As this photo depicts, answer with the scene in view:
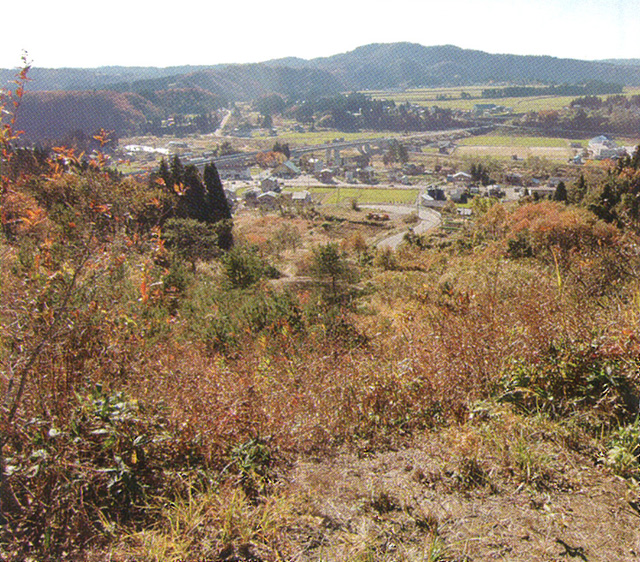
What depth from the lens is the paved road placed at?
26.8m

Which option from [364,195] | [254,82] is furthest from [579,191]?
[254,82]

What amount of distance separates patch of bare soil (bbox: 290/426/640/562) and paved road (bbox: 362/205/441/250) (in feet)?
76.6

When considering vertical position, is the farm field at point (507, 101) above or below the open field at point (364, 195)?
above

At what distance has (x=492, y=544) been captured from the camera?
165 centimetres

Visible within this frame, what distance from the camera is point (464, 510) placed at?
185 centimetres

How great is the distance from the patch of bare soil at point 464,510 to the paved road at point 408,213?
23.4 m

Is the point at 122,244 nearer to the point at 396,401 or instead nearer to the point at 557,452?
the point at 396,401

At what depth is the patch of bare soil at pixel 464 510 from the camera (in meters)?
1.62

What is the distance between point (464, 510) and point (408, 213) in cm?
3519

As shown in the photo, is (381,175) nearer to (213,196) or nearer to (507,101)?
(213,196)

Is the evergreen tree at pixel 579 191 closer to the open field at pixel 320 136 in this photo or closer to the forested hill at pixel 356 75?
the open field at pixel 320 136

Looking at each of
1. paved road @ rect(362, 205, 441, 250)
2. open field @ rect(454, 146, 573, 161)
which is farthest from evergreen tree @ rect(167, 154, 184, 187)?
open field @ rect(454, 146, 573, 161)

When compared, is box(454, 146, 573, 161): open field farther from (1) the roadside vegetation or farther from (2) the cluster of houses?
(1) the roadside vegetation

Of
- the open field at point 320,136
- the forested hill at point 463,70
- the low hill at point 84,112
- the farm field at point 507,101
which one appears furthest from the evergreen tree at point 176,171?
the forested hill at point 463,70
